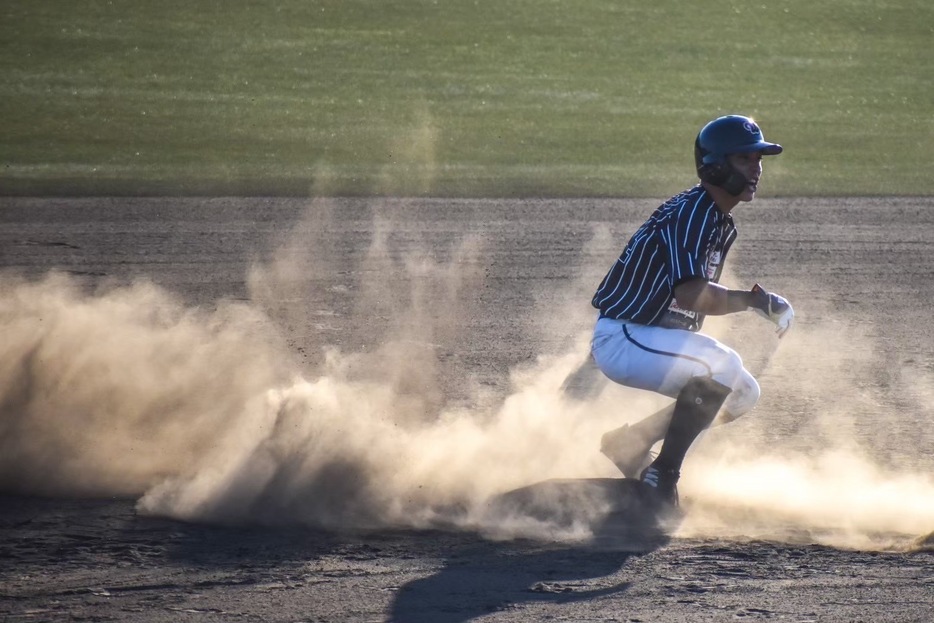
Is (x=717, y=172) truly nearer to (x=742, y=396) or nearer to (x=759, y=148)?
(x=759, y=148)

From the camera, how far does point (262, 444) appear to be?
6148mm

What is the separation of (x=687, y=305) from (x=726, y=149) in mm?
869

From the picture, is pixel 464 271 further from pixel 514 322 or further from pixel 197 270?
pixel 197 270

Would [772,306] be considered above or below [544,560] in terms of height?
above

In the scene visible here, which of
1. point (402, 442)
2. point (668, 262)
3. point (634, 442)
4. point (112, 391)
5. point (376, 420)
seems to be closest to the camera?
point (668, 262)

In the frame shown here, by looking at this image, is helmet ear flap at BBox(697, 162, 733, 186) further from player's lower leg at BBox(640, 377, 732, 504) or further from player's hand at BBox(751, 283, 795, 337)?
player's lower leg at BBox(640, 377, 732, 504)

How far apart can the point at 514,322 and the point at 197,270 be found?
3.11m

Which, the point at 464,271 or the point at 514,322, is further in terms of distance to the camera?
the point at 464,271

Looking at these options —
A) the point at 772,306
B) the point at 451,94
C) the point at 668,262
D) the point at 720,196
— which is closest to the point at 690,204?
the point at 720,196

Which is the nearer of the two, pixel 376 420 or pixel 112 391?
pixel 376 420

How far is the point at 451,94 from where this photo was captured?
1928 cm

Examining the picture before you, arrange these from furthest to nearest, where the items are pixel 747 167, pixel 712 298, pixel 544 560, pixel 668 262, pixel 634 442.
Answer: pixel 634 442
pixel 747 167
pixel 668 262
pixel 712 298
pixel 544 560

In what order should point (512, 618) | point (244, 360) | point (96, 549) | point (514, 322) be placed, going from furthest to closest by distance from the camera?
point (514, 322) < point (244, 360) < point (96, 549) < point (512, 618)

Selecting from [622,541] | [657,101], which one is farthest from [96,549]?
[657,101]
